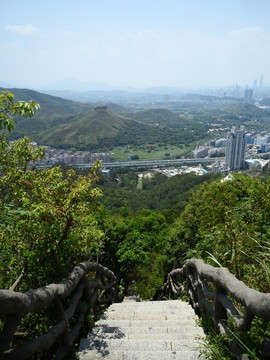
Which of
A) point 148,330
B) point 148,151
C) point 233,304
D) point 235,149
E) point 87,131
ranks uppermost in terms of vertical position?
point 233,304

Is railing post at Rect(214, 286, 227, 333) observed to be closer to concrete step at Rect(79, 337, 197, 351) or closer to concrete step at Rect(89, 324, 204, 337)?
concrete step at Rect(79, 337, 197, 351)

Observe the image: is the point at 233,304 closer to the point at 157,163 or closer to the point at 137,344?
the point at 137,344

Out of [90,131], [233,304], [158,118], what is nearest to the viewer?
[233,304]

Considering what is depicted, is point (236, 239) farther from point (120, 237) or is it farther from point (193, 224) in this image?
point (120, 237)

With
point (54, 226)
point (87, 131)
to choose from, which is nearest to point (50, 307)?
point (54, 226)

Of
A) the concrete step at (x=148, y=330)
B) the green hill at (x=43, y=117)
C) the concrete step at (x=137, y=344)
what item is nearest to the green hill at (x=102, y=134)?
the green hill at (x=43, y=117)

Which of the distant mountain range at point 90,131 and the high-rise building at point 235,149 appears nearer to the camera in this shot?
the high-rise building at point 235,149

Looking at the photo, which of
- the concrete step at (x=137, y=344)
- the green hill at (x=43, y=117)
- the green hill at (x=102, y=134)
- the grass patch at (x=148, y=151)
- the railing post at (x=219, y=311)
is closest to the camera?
the railing post at (x=219, y=311)

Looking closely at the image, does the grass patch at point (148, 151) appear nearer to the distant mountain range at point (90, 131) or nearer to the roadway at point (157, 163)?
the distant mountain range at point (90, 131)
